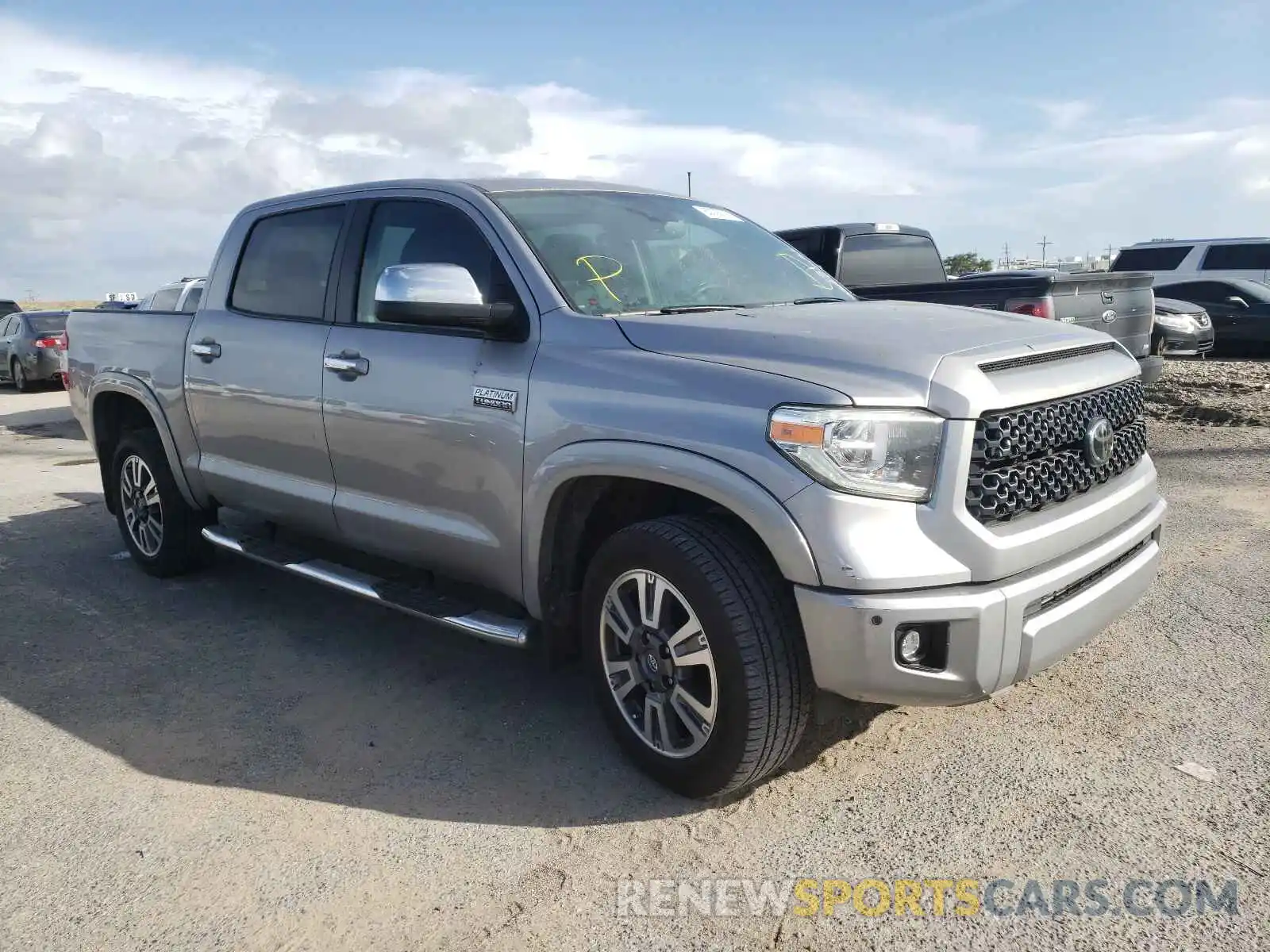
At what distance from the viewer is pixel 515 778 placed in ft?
11.3

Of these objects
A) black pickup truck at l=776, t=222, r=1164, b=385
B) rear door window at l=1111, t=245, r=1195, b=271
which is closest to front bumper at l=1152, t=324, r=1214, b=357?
black pickup truck at l=776, t=222, r=1164, b=385

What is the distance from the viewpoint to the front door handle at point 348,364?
13.5ft

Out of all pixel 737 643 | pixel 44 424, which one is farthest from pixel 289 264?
pixel 44 424

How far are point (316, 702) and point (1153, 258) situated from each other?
19.3 meters

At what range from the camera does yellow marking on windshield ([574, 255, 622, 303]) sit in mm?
3719

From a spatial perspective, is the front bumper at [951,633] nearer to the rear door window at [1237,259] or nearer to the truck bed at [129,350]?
the truck bed at [129,350]

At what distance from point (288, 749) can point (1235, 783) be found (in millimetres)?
3075

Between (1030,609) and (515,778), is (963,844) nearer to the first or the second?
(1030,609)

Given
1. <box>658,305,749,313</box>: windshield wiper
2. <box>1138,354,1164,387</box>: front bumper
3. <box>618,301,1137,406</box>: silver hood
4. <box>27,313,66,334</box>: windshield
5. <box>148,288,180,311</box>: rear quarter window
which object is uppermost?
<box>658,305,749,313</box>: windshield wiper

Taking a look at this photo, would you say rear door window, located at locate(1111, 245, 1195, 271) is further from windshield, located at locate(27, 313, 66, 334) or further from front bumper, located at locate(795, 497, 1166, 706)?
windshield, located at locate(27, 313, 66, 334)

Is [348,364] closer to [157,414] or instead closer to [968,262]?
[157,414]

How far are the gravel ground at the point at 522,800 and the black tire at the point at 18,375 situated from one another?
1606 cm

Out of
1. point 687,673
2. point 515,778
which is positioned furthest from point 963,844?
point 515,778

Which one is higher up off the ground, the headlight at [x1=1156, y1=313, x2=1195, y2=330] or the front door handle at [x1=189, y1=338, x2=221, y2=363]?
the front door handle at [x1=189, y1=338, x2=221, y2=363]
